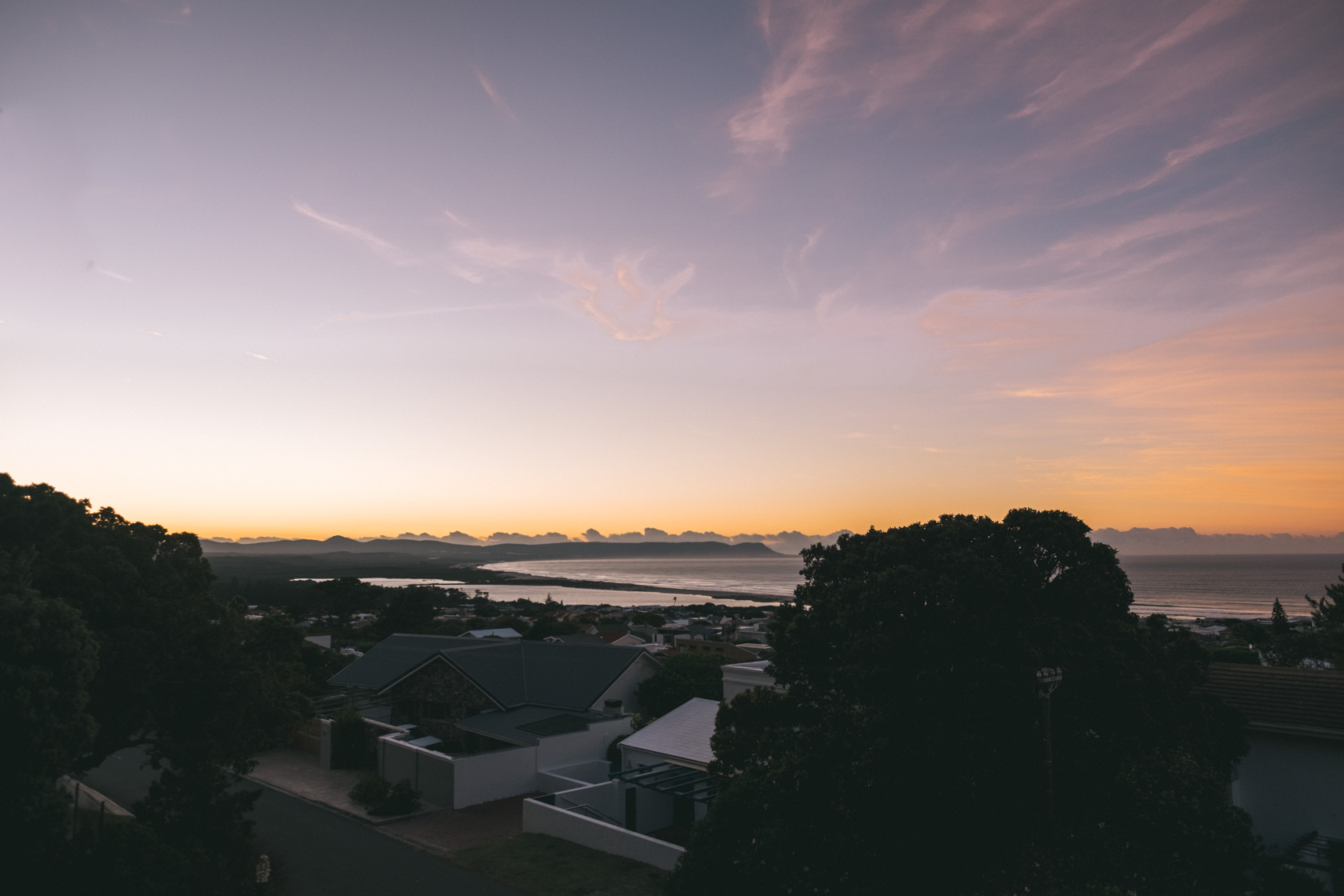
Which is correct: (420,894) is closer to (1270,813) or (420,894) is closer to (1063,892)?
(1063,892)

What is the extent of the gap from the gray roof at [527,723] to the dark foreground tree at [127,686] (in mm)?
10917

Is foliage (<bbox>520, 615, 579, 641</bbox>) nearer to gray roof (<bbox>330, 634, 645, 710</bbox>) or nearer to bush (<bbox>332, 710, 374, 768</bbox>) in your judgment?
gray roof (<bbox>330, 634, 645, 710</bbox>)

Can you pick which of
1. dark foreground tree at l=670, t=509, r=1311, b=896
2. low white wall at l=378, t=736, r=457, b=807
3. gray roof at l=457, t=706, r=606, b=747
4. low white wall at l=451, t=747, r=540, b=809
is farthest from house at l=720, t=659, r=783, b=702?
dark foreground tree at l=670, t=509, r=1311, b=896

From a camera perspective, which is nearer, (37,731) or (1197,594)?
(37,731)

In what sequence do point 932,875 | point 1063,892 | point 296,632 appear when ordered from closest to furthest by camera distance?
1. point 1063,892
2. point 932,875
3. point 296,632

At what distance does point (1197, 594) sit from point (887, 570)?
19630 centimetres

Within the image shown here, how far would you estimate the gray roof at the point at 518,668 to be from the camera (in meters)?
34.5

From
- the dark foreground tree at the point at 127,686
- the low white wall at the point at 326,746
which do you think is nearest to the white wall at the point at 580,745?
the low white wall at the point at 326,746

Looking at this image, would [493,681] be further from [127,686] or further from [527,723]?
[127,686]

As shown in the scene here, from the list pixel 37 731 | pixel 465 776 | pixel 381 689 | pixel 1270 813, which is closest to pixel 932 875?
pixel 1270 813

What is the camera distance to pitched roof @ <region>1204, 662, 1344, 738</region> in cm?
1589

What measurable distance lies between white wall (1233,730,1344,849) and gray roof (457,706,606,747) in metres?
21.4

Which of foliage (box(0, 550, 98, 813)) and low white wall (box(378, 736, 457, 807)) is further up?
foliage (box(0, 550, 98, 813))

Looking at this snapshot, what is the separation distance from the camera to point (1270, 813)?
1597 centimetres
